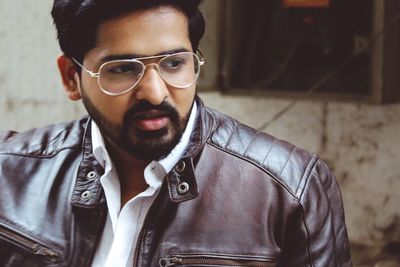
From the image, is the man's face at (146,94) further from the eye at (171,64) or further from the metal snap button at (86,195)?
the metal snap button at (86,195)

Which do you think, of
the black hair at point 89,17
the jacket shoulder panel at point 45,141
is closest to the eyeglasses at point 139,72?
the black hair at point 89,17

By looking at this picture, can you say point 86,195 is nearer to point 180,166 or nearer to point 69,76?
point 180,166

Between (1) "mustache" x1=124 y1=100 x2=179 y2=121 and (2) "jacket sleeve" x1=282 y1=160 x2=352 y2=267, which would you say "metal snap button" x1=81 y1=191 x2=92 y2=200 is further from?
(2) "jacket sleeve" x1=282 y1=160 x2=352 y2=267

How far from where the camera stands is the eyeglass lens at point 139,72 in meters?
2.18

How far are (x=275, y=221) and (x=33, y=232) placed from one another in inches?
30.3

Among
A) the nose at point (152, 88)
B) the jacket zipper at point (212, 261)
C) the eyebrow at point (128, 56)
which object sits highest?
the eyebrow at point (128, 56)

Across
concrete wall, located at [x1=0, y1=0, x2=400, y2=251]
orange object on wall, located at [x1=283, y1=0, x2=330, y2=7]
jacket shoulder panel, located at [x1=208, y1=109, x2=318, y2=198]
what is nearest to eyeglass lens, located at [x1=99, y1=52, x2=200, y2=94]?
jacket shoulder panel, located at [x1=208, y1=109, x2=318, y2=198]

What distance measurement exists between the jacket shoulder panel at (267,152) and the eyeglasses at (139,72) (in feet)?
0.79

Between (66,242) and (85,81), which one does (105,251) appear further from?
(85,81)

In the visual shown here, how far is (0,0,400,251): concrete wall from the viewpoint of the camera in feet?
14.0

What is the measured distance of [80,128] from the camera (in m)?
2.58

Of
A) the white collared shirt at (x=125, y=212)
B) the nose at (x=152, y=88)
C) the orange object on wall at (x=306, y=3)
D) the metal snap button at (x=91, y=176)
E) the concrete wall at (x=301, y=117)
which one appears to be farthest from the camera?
the orange object on wall at (x=306, y=3)

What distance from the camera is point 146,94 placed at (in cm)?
215

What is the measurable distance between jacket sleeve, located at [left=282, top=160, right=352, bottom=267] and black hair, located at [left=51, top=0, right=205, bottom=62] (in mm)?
573
